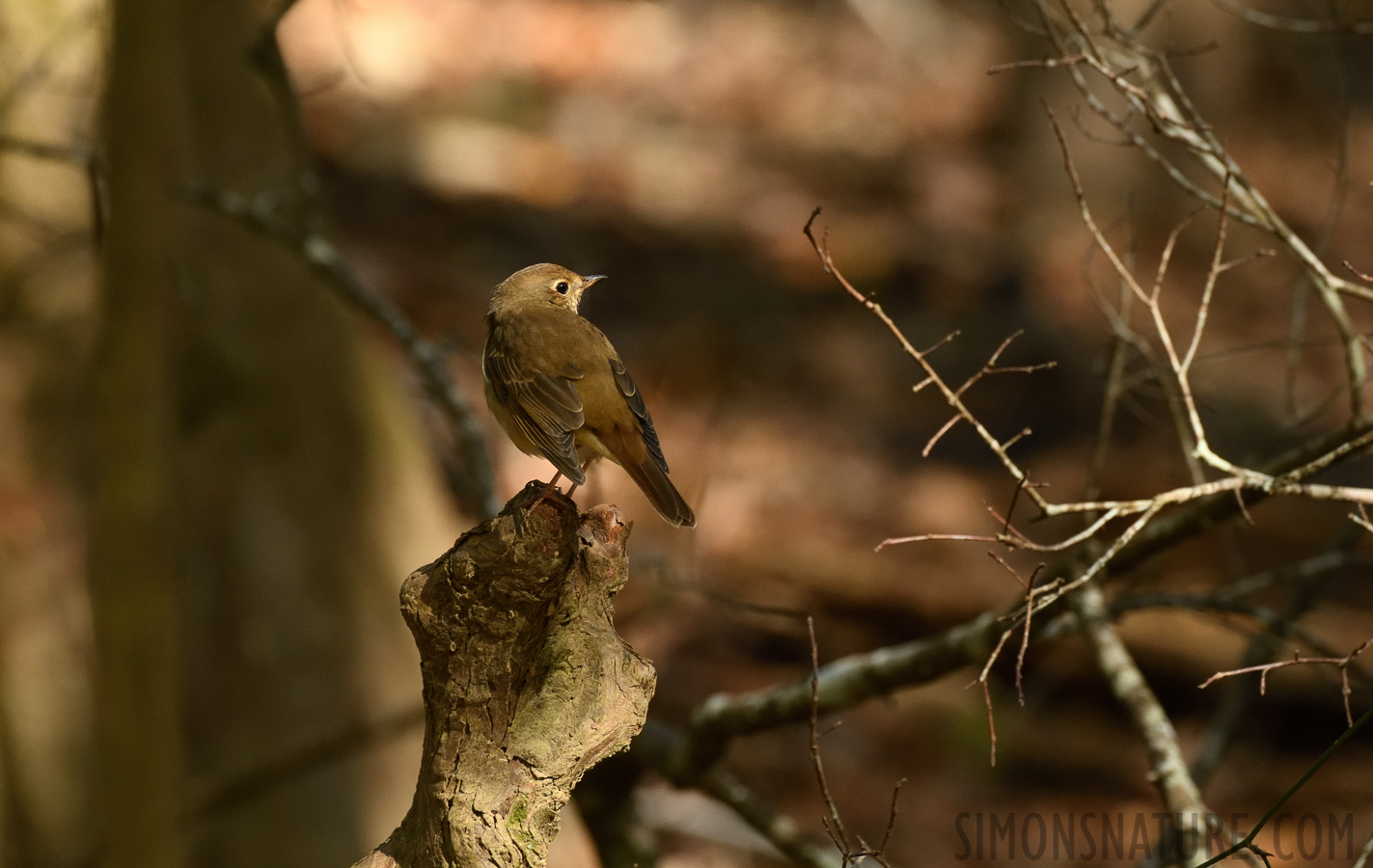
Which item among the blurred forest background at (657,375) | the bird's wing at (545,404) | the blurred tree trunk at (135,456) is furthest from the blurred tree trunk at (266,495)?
the blurred tree trunk at (135,456)

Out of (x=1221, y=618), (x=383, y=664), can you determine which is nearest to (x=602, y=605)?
(x=1221, y=618)

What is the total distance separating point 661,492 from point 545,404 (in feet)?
1.29

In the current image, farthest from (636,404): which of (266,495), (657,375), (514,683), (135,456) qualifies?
(657,375)

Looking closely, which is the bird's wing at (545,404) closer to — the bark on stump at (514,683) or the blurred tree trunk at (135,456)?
the bark on stump at (514,683)

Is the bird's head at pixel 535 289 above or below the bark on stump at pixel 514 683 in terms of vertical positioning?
above

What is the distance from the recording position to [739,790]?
14.2ft

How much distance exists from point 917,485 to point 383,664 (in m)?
4.46

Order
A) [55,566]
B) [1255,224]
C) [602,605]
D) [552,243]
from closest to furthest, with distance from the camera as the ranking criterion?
[602,605] → [1255,224] → [55,566] → [552,243]

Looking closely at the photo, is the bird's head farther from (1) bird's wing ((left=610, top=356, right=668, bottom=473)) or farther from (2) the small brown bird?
(1) bird's wing ((left=610, top=356, right=668, bottom=473))

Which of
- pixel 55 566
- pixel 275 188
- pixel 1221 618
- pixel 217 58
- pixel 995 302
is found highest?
pixel 995 302

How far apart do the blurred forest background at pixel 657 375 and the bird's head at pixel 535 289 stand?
723mm

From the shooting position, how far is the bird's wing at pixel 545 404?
136 inches

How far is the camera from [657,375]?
9359mm

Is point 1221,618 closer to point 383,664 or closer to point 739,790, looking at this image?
point 739,790
